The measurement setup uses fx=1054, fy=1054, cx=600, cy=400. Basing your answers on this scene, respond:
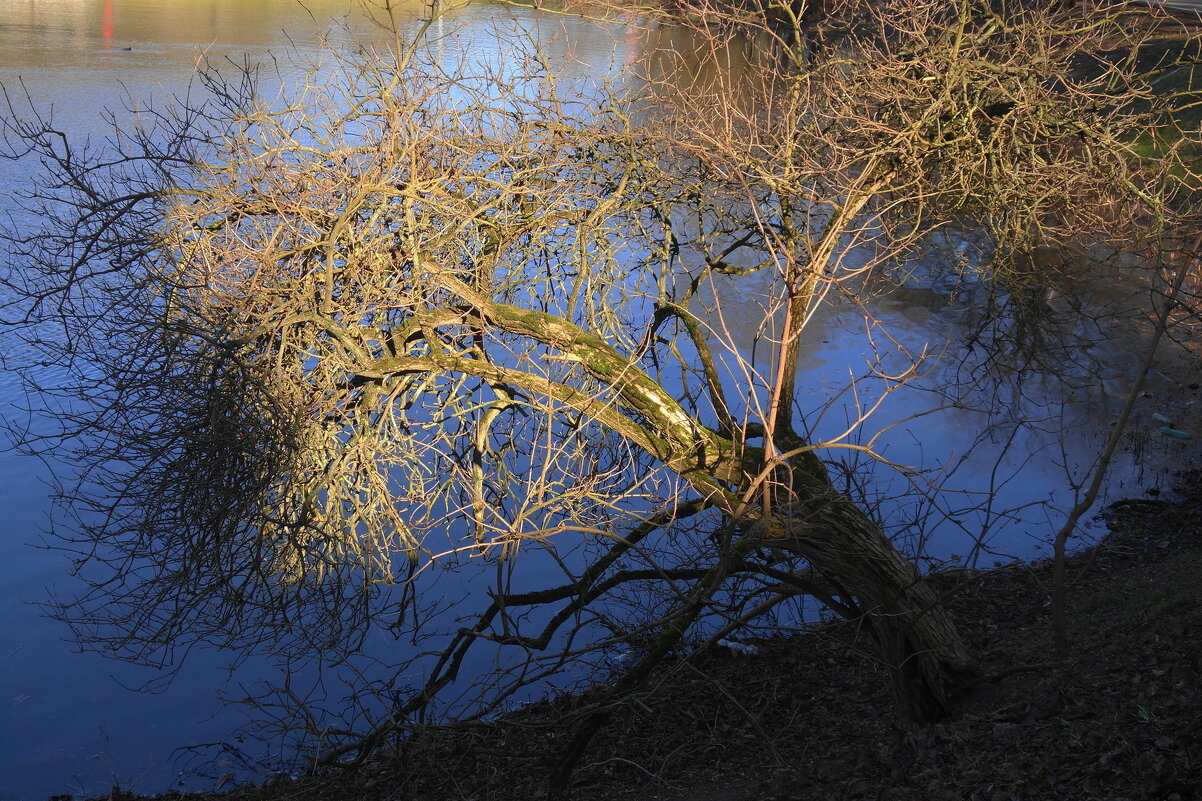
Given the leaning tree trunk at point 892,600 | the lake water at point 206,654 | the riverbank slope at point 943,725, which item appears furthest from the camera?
the lake water at point 206,654

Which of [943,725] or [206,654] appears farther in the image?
[206,654]

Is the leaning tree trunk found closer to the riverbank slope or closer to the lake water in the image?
the riverbank slope

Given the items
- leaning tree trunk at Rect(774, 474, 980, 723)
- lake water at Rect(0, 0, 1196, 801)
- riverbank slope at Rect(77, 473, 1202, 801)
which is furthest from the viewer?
lake water at Rect(0, 0, 1196, 801)

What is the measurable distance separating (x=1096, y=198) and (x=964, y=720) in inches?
219

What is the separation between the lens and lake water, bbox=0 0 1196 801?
891 centimetres

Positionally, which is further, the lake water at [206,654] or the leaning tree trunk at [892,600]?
the lake water at [206,654]

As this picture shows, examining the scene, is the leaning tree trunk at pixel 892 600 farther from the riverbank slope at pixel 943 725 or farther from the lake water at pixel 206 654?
the lake water at pixel 206 654

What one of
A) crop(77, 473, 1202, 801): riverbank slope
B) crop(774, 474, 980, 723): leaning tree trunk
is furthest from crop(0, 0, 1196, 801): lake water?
crop(77, 473, 1202, 801): riverbank slope

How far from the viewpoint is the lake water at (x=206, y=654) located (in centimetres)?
891

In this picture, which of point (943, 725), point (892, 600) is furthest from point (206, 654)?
point (943, 725)

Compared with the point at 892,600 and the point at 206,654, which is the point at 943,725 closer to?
the point at 892,600

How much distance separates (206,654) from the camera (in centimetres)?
1019

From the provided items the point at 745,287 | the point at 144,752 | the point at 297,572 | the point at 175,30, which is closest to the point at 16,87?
the point at 175,30

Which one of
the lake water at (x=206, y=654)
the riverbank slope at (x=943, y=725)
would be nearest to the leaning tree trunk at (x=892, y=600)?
the riverbank slope at (x=943, y=725)
